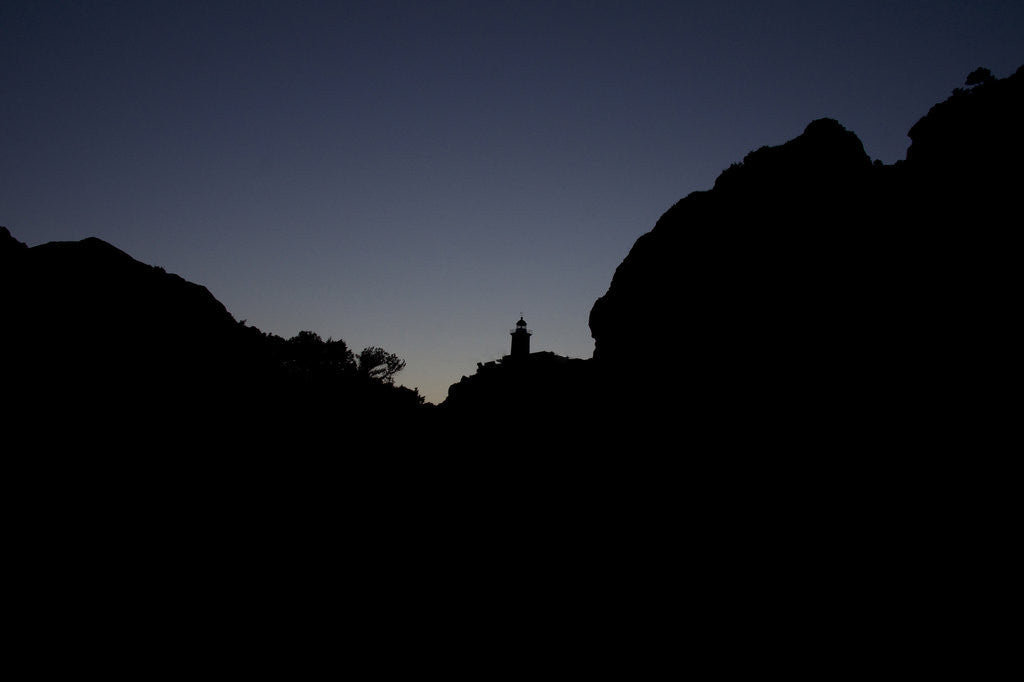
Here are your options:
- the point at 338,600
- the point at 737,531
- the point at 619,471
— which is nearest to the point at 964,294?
the point at 737,531

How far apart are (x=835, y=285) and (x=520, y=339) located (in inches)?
1435

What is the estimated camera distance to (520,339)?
185 ft

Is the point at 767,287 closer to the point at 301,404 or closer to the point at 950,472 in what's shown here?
the point at 950,472

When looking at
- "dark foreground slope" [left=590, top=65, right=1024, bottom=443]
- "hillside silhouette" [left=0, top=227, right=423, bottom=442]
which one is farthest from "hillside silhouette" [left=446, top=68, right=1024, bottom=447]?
"hillside silhouette" [left=0, top=227, right=423, bottom=442]

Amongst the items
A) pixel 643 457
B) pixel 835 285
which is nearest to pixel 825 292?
pixel 835 285

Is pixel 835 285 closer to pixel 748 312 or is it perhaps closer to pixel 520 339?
pixel 748 312

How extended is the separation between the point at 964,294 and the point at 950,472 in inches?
299

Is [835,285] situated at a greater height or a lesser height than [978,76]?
lesser

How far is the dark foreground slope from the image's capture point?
19.5 m

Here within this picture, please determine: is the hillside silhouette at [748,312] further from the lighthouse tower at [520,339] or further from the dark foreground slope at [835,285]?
the lighthouse tower at [520,339]

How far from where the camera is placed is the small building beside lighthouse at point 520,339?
55.8 metres

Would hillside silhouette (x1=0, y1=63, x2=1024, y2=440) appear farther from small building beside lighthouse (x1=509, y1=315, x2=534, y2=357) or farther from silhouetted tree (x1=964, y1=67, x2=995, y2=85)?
small building beside lighthouse (x1=509, y1=315, x2=534, y2=357)

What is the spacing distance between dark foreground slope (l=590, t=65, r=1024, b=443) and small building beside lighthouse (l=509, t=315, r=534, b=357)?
2404 centimetres

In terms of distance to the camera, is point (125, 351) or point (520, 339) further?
point (520, 339)
